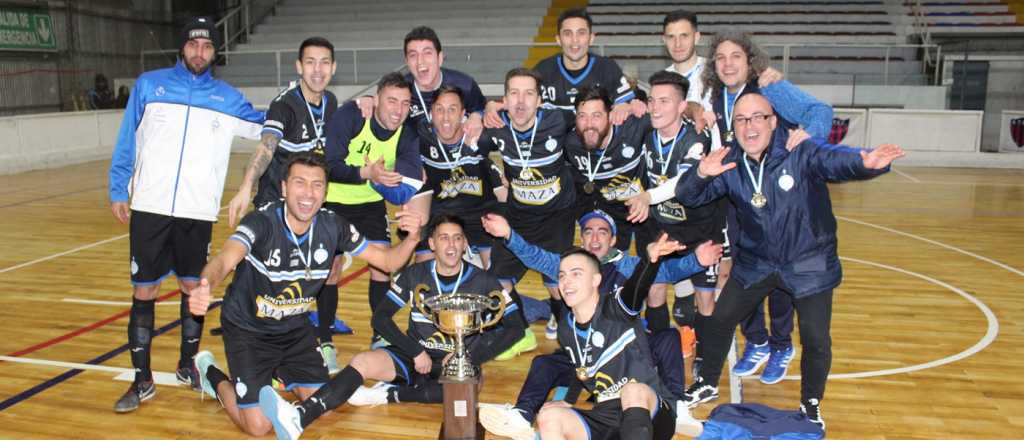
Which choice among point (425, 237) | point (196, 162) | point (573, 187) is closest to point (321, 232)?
point (196, 162)

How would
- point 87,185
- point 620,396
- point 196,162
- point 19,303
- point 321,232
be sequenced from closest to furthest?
1. point 620,396
2. point 321,232
3. point 196,162
4. point 19,303
5. point 87,185

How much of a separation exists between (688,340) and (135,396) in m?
3.50

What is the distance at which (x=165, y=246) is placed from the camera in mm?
4820

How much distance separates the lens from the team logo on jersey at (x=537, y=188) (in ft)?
18.0

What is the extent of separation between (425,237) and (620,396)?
7.90ft

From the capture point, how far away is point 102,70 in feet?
73.7

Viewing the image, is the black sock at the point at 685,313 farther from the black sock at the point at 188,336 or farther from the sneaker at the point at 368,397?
the black sock at the point at 188,336

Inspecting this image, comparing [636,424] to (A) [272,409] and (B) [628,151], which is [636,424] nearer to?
(A) [272,409]

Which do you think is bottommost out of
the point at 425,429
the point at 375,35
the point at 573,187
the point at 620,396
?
the point at 425,429

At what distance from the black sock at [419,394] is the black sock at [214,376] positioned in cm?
94

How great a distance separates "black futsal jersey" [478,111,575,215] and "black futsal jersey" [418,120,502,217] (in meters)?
0.18

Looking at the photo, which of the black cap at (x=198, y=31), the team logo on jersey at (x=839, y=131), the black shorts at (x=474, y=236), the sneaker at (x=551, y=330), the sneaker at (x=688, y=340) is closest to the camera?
the black cap at (x=198, y=31)

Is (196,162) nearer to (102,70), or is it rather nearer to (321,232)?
(321,232)

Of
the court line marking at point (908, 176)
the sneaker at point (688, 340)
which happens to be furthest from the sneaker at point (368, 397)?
the court line marking at point (908, 176)
